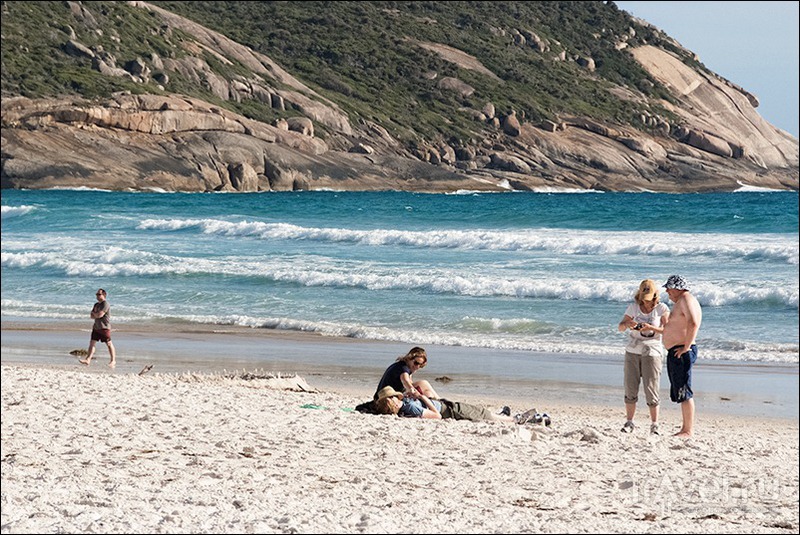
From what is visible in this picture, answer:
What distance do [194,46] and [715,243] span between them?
3046 inches

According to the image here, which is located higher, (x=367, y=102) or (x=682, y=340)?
(x=367, y=102)

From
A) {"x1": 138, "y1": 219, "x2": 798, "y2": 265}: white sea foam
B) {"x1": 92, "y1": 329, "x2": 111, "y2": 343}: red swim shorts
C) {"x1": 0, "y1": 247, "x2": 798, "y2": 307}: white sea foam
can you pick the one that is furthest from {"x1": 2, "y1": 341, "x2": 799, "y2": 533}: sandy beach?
{"x1": 138, "y1": 219, "x2": 798, "y2": 265}: white sea foam

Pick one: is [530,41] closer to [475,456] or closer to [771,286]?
[771,286]

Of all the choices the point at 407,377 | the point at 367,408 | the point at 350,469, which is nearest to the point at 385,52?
the point at 407,377

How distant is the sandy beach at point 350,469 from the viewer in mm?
5898

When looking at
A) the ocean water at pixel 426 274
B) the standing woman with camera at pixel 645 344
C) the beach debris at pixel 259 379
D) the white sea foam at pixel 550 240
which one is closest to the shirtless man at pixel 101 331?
the beach debris at pixel 259 379

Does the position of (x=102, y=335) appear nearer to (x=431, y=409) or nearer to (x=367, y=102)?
(x=431, y=409)

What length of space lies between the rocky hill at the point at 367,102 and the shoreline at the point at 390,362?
55.0 meters

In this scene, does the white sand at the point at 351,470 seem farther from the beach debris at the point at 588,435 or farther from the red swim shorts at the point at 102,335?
the red swim shorts at the point at 102,335

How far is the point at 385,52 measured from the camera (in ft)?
388

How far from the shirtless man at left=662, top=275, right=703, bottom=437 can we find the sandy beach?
367mm

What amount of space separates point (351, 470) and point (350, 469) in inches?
1.3

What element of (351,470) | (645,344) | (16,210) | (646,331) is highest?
(16,210)

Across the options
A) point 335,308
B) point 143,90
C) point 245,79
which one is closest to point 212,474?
point 335,308
